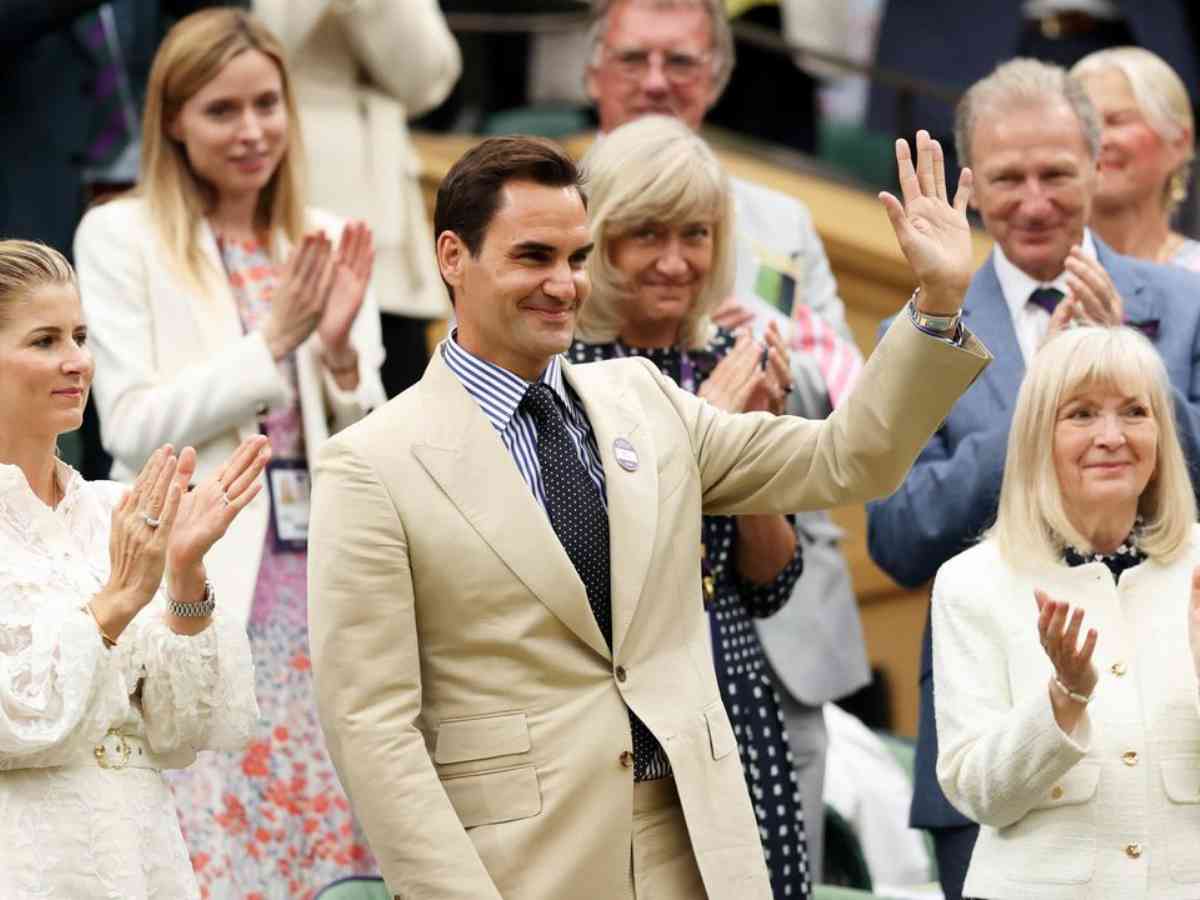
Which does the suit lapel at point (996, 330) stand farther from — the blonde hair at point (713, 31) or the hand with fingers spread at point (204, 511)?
the hand with fingers spread at point (204, 511)

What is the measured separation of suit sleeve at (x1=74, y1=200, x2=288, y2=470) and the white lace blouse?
1104 mm

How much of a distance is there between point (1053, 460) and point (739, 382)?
0.62 meters

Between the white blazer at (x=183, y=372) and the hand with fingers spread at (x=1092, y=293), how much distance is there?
1543 millimetres

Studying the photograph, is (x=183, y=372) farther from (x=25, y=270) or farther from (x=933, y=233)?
(x=933, y=233)

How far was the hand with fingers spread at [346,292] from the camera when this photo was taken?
5605 millimetres

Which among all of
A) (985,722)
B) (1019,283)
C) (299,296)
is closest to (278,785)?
(299,296)

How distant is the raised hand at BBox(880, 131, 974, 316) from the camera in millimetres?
3871

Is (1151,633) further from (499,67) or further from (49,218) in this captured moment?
(499,67)

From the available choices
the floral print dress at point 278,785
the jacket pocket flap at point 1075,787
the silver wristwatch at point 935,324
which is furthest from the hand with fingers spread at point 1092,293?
the floral print dress at point 278,785

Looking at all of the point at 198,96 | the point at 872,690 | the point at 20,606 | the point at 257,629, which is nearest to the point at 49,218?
the point at 198,96

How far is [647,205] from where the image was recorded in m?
5.16

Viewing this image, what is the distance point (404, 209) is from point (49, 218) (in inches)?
33.4

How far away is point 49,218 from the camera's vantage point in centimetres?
618

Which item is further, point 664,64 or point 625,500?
point 664,64
